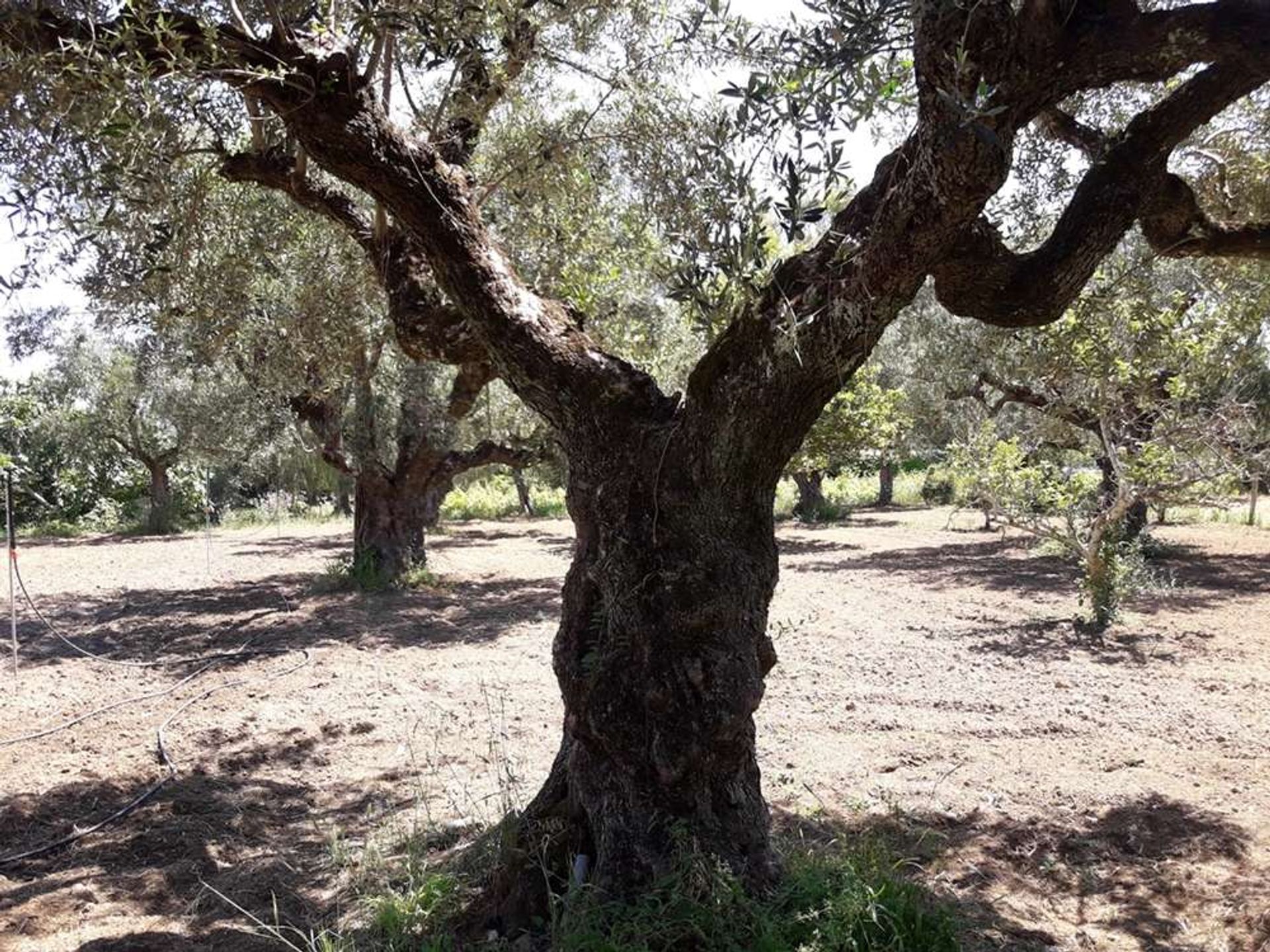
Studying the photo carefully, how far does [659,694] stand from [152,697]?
589 cm

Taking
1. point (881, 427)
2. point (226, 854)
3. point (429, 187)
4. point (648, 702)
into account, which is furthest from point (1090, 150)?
point (881, 427)

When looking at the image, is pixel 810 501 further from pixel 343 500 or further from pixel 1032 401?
pixel 343 500

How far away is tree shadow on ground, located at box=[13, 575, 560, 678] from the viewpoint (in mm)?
9852

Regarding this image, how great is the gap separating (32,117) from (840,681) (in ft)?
22.0

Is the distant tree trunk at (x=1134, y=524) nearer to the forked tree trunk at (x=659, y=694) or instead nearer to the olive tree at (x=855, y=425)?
the olive tree at (x=855, y=425)

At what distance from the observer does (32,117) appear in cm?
391

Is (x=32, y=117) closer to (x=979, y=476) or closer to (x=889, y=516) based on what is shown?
(x=979, y=476)

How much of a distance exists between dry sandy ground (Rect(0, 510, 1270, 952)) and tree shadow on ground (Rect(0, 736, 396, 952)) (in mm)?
18

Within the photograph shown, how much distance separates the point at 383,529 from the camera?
13266 mm

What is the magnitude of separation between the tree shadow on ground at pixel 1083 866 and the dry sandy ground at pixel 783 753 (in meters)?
0.02

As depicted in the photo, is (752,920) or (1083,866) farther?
(1083,866)

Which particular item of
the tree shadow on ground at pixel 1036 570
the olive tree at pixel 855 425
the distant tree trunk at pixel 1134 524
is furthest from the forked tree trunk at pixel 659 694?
the olive tree at pixel 855 425

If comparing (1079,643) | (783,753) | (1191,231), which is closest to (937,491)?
(1079,643)

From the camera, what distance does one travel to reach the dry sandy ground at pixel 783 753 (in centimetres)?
429
